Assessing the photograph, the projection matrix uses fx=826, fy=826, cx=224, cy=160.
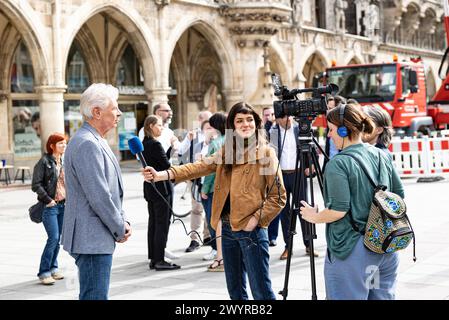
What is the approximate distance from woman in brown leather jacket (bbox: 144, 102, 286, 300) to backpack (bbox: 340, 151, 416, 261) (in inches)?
43.6

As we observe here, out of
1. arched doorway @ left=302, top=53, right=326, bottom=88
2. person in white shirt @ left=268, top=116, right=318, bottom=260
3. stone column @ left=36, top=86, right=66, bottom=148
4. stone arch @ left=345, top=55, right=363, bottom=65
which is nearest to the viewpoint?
person in white shirt @ left=268, top=116, right=318, bottom=260

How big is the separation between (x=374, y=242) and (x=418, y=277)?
3.24 metres

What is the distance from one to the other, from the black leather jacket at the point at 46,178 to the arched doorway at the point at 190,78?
21.8 meters

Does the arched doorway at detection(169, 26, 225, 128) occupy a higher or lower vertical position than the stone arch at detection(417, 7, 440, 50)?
lower

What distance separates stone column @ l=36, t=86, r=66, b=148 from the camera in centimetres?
1994

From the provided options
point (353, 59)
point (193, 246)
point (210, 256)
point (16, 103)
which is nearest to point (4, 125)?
point (16, 103)

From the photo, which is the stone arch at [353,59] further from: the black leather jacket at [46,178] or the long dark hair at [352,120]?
the long dark hair at [352,120]

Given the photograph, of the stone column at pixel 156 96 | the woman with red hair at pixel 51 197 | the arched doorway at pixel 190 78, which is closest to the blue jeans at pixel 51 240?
the woman with red hair at pixel 51 197

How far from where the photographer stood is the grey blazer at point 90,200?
464 cm

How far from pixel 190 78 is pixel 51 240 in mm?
22673

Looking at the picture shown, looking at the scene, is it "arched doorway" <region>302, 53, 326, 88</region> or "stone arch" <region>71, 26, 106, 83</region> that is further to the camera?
"arched doorway" <region>302, 53, 326, 88</region>

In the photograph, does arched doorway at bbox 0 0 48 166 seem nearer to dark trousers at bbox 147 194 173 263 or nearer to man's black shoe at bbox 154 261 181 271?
dark trousers at bbox 147 194 173 263

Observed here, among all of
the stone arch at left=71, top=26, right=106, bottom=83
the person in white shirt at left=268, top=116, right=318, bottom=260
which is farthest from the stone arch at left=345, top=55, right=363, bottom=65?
the person in white shirt at left=268, top=116, right=318, bottom=260

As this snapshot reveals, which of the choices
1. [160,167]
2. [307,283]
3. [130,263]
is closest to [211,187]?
[160,167]
